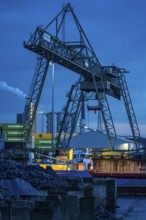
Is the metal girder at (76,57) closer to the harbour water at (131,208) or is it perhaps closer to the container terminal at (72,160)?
the container terminal at (72,160)

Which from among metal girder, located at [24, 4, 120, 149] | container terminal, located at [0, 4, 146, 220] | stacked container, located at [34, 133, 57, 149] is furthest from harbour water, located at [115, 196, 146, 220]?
stacked container, located at [34, 133, 57, 149]

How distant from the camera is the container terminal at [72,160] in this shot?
15232 mm

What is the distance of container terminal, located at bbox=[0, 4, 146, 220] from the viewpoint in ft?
50.0

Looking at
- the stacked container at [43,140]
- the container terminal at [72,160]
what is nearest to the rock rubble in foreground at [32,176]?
the container terminal at [72,160]

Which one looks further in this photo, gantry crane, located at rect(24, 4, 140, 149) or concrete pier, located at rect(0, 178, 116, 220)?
gantry crane, located at rect(24, 4, 140, 149)

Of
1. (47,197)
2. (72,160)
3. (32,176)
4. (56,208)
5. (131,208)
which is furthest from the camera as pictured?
(72,160)

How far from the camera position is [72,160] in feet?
163

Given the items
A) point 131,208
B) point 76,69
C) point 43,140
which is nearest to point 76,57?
point 76,69

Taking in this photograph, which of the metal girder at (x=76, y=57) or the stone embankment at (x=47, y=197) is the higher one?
the metal girder at (x=76, y=57)

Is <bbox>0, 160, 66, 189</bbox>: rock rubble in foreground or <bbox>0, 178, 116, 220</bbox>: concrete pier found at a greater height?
<bbox>0, 160, 66, 189</bbox>: rock rubble in foreground

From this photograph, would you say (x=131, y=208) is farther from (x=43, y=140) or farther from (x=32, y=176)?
(x=43, y=140)

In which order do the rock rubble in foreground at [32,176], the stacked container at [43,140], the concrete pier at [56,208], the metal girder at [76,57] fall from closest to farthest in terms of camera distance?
the concrete pier at [56,208], the rock rubble in foreground at [32,176], the metal girder at [76,57], the stacked container at [43,140]

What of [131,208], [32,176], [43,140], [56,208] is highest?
[43,140]

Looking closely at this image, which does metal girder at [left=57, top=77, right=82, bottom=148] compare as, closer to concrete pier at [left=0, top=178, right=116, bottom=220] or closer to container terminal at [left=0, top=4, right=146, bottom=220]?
container terminal at [left=0, top=4, right=146, bottom=220]
